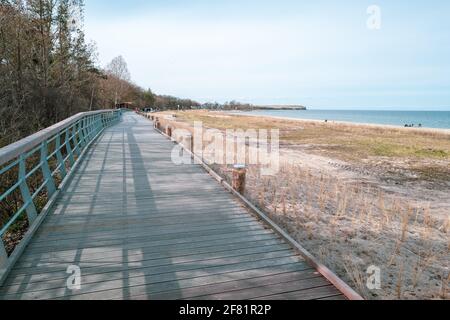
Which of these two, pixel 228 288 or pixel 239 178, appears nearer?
pixel 228 288

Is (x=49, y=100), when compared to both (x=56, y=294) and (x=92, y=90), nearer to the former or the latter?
(x=56, y=294)

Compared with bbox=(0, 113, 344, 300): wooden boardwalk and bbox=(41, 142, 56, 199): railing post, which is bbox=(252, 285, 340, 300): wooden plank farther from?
bbox=(41, 142, 56, 199): railing post

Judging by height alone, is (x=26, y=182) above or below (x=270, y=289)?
above

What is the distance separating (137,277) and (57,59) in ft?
62.1

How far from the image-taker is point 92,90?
95.4 ft

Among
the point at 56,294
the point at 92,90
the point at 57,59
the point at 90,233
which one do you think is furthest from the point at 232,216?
the point at 92,90

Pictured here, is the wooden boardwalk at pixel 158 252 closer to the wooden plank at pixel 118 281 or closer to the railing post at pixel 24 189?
the wooden plank at pixel 118 281

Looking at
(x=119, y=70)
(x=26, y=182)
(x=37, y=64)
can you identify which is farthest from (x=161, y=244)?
(x=119, y=70)

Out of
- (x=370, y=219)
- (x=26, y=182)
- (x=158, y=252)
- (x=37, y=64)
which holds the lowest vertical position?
(x=370, y=219)

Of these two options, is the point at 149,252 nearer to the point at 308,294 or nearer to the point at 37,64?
the point at 308,294

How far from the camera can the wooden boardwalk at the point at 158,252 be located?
2973 mm

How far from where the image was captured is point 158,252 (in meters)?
3.69

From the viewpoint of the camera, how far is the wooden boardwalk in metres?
2.97

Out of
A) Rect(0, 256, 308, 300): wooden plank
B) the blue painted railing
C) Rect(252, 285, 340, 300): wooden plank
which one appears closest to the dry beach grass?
Rect(252, 285, 340, 300): wooden plank
